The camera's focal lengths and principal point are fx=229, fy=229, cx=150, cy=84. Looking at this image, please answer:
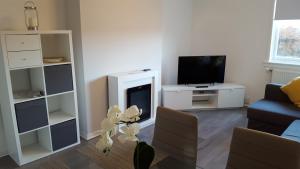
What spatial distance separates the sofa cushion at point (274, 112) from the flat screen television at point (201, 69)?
4.29 feet

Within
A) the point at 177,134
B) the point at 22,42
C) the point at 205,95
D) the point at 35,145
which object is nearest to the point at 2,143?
the point at 35,145

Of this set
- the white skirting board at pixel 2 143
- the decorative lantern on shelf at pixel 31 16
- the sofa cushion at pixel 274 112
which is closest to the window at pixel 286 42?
the sofa cushion at pixel 274 112

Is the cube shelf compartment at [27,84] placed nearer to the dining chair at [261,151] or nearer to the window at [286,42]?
the dining chair at [261,151]

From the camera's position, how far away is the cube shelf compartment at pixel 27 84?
261cm

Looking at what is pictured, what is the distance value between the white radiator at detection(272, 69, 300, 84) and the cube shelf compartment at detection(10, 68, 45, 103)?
12.4 ft

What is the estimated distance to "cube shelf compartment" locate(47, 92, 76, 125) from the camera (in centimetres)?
292

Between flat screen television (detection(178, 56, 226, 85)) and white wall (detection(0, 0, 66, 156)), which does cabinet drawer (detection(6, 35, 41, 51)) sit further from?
flat screen television (detection(178, 56, 226, 85))

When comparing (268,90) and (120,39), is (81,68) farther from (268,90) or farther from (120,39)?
(268,90)

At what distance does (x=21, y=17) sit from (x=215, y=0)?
11.7ft

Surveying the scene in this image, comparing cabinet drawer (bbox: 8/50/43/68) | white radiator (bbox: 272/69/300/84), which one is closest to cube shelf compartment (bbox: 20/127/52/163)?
cabinet drawer (bbox: 8/50/43/68)

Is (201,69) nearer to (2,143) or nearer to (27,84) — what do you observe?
(27,84)

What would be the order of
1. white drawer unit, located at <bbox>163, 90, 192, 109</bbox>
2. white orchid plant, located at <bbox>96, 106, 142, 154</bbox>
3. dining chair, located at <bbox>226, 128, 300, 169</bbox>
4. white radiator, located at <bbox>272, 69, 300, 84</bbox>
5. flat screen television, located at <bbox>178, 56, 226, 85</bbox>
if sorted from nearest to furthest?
white orchid plant, located at <bbox>96, 106, 142, 154</bbox> → dining chair, located at <bbox>226, 128, 300, 169</bbox> → white radiator, located at <bbox>272, 69, 300, 84</bbox> → white drawer unit, located at <bbox>163, 90, 192, 109</bbox> → flat screen television, located at <bbox>178, 56, 226, 85</bbox>

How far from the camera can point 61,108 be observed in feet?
10.4

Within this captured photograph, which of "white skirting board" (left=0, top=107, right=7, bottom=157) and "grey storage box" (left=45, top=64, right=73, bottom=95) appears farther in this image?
"white skirting board" (left=0, top=107, right=7, bottom=157)
